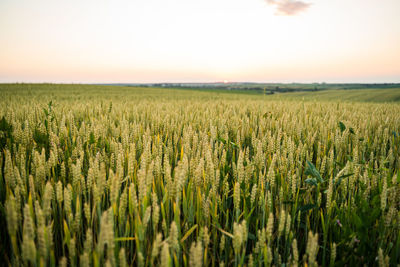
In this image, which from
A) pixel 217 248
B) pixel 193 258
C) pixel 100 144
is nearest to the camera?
pixel 193 258

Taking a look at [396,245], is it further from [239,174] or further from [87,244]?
[87,244]

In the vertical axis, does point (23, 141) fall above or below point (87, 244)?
above

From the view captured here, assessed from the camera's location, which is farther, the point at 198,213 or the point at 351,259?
the point at 198,213

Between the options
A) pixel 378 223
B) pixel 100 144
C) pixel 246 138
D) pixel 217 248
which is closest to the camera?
pixel 378 223

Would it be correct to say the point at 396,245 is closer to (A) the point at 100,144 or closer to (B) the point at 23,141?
(A) the point at 100,144

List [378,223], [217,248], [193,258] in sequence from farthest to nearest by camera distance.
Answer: [217,248] → [378,223] → [193,258]

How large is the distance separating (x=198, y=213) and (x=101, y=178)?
0.44 metres

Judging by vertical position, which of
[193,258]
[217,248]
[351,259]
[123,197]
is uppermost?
[123,197]

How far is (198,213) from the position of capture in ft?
3.22

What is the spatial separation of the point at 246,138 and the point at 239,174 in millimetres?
1304

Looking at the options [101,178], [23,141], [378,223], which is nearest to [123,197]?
[101,178]

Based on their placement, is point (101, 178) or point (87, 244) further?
point (101, 178)

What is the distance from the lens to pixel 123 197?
83 centimetres

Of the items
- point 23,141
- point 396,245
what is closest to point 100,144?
point 23,141
